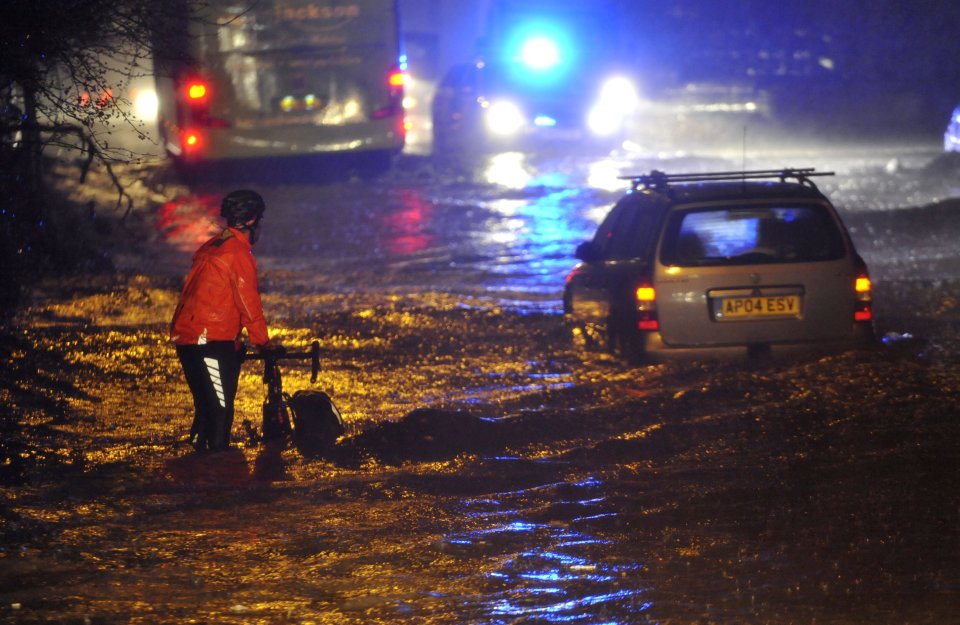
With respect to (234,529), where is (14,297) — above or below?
above

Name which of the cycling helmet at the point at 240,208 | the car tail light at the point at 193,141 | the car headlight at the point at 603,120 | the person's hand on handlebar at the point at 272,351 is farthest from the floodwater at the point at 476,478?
the car headlight at the point at 603,120

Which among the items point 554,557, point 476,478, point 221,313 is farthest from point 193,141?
point 554,557

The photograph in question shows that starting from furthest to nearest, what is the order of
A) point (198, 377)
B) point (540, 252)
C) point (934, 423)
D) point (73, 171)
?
point (73, 171)
point (540, 252)
point (934, 423)
point (198, 377)

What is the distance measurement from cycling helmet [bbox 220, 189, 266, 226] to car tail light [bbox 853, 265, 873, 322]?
4.14 metres

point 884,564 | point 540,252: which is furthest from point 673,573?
point 540,252

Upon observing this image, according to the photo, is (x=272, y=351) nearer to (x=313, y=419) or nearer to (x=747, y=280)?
(x=313, y=419)

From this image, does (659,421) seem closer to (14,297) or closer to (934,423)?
(934,423)

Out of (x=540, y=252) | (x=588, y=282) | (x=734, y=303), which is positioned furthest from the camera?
(x=540, y=252)

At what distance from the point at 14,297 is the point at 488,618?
23.7 ft

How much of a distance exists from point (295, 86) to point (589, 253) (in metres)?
9.69

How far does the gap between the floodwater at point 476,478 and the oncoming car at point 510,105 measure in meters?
11.2

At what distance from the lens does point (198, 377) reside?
272 inches

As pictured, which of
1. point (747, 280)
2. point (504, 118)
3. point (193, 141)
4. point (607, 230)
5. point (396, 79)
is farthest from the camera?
point (504, 118)

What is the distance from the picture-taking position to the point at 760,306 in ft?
28.2
